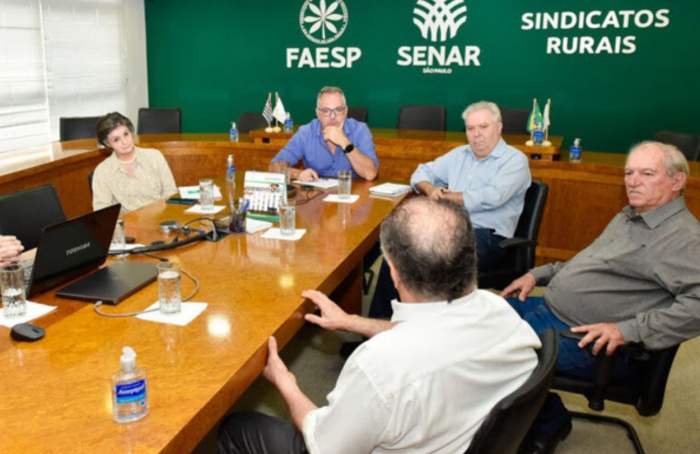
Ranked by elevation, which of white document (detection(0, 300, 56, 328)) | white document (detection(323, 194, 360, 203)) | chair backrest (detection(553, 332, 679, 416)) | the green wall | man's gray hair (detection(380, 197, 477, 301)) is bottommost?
chair backrest (detection(553, 332, 679, 416))

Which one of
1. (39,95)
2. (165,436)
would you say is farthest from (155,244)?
(39,95)

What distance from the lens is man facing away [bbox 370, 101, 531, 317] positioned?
10.1 feet

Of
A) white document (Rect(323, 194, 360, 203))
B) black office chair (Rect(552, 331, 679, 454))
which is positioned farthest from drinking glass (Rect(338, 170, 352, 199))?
black office chair (Rect(552, 331, 679, 454))

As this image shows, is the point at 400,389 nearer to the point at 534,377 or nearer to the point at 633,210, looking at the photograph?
the point at 534,377

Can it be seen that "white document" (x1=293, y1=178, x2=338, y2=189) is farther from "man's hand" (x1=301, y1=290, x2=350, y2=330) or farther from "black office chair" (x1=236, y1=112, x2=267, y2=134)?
"black office chair" (x1=236, y1=112, x2=267, y2=134)

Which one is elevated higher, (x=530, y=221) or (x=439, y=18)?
(x=439, y=18)

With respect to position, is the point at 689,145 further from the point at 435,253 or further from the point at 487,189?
the point at 435,253

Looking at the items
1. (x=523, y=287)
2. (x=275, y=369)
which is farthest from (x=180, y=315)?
(x=523, y=287)

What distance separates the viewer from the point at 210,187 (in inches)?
114

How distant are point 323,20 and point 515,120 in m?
2.59

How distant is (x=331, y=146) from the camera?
3.81 meters

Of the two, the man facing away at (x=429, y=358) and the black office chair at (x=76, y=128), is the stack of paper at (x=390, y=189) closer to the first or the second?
the man facing away at (x=429, y=358)

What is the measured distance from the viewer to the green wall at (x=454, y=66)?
18.7 ft

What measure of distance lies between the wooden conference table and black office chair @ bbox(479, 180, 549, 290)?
773 millimetres
